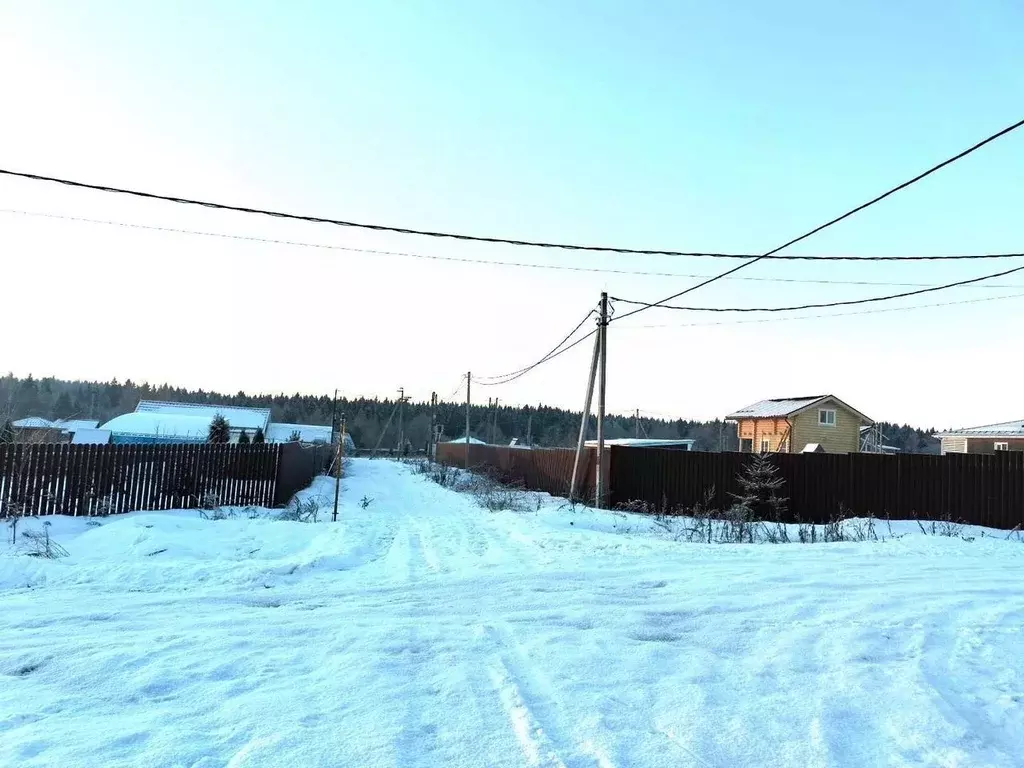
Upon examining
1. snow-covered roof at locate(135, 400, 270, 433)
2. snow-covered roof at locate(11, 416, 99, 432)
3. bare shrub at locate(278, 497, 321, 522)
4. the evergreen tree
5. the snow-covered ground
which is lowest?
bare shrub at locate(278, 497, 321, 522)

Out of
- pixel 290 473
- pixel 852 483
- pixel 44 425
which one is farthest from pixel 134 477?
pixel 44 425

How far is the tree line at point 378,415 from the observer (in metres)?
109

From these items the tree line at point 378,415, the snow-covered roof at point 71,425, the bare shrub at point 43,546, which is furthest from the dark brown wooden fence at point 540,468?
the tree line at point 378,415

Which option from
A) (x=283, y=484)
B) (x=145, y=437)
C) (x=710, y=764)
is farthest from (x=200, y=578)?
(x=145, y=437)

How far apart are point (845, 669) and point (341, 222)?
835 centimetres

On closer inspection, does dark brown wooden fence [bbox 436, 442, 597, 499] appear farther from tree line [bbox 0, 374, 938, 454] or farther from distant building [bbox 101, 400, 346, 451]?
tree line [bbox 0, 374, 938, 454]

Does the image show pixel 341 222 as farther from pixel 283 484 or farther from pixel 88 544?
pixel 283 484

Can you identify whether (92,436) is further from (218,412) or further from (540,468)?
(540,468)

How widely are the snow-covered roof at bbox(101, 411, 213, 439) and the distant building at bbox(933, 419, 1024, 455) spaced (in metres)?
46.9

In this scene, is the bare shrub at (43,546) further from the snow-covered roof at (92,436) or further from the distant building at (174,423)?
the snow-covered roof at (92,436)

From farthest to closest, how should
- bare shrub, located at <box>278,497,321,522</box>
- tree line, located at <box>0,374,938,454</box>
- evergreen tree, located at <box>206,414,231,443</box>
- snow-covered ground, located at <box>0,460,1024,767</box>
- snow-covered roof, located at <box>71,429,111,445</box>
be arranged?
tree line, located at <box>0,374,938,454</box>, snow-covered roof, located at <box>71,429,111,445</box>, evergreen tree, located at <box>206,414,231,443</box>, bare shrub, located at <box>278,497,321,522</box>, snow-covered ground, located at <box>0,460,1024,767</box>

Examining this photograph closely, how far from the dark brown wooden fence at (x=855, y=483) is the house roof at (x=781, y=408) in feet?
65.7

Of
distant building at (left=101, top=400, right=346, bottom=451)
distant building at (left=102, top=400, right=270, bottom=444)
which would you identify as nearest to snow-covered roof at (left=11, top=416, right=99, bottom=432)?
distant building at (left=102, top=400, right=270, bottom=444)

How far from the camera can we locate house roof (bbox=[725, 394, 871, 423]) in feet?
112
